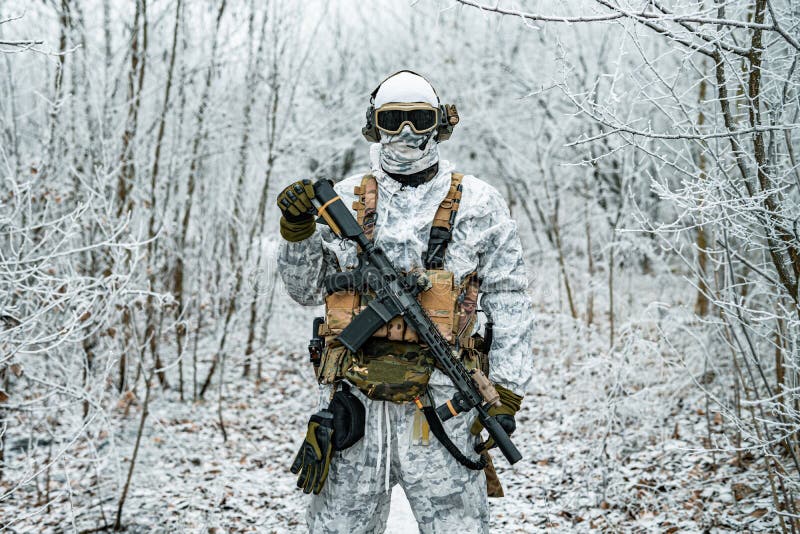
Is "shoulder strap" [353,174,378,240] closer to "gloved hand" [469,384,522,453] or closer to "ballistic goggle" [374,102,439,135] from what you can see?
"ballistic goggle" [374,102,439,135]

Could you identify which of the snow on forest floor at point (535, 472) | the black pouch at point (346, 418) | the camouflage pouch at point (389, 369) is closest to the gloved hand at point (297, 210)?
the camouflage pouch at point (389, 369)

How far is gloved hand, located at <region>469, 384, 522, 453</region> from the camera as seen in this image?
2277 millimetres

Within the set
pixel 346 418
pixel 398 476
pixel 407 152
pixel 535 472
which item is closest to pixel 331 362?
pixel 346 418

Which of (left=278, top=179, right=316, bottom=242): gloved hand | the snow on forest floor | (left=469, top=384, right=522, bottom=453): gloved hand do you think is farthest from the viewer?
the snow on forest floor

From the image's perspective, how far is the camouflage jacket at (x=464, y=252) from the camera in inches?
92.1

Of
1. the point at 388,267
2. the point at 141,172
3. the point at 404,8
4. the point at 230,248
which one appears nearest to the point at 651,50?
the point at 404,8

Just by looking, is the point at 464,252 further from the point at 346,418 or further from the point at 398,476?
the point at 398,476

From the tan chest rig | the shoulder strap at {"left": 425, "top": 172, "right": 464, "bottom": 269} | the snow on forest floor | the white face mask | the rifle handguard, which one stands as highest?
the white face mask

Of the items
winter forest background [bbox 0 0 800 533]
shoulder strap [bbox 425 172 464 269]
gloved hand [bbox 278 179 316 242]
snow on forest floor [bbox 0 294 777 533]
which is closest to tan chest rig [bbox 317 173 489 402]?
shoulder strap [bbox 425 172 464 269]

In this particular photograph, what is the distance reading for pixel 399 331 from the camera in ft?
7.55

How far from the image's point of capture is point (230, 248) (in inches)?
276

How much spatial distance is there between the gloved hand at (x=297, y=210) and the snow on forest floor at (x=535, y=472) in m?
2.00

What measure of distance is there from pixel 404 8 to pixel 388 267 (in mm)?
11816

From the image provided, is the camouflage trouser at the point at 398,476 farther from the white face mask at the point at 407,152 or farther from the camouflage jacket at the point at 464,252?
the white face mask at the point at 407,152
